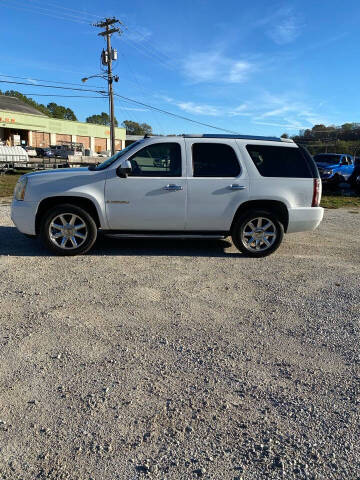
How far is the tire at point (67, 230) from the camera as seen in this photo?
18.6 feet

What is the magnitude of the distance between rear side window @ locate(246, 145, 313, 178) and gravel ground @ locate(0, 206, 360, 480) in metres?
1.72

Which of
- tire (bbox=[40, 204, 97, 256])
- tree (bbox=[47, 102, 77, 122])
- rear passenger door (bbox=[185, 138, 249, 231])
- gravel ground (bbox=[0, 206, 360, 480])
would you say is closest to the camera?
gravel ground (bbox=[0, 206, 360, 480])

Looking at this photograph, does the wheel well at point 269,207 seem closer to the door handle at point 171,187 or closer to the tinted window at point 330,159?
the door handle at point 171,187

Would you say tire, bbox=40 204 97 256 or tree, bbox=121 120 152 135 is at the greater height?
tree, bbox=121 120 152 135

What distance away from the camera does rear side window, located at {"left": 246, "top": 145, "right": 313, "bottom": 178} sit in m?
5.97

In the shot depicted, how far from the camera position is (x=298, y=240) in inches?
291

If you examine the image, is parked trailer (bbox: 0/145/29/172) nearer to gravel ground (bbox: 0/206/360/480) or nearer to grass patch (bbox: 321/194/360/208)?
grass patch (bbox: 321/194/360/208)

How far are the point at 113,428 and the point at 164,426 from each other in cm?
31

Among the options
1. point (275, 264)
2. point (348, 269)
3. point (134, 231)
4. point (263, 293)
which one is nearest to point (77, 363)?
point (263, 293)

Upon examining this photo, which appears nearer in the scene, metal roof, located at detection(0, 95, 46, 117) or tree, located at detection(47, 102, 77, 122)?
metal roof, located at detection(0, 95, 46, 117)

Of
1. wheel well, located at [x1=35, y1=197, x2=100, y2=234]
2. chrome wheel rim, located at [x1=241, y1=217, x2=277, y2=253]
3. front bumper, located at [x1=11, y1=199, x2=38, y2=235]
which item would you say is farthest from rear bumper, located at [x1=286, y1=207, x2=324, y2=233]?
front bumper, located at [x1=11, y1=199, x2=38, y2=235]

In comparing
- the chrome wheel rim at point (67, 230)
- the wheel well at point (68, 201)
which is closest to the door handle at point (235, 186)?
the wheel well at point (68, 201)

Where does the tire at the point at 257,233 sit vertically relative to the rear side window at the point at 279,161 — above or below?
below

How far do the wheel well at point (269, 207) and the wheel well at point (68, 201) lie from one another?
222cm
